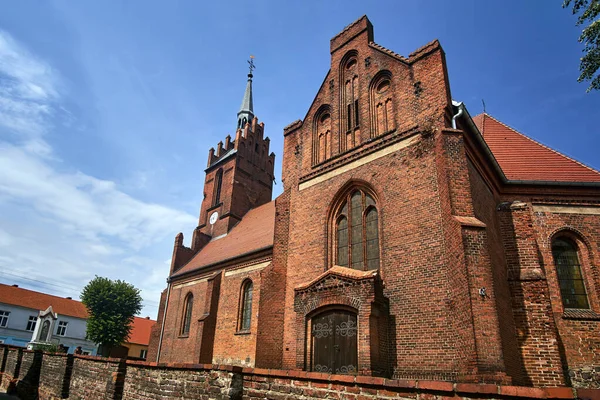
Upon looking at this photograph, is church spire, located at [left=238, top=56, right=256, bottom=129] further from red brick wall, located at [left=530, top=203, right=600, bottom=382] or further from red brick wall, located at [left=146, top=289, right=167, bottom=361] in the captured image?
red brick wall, located at [left=530, top=203, right=600, bottom=382]

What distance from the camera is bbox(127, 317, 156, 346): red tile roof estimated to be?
42875 mm

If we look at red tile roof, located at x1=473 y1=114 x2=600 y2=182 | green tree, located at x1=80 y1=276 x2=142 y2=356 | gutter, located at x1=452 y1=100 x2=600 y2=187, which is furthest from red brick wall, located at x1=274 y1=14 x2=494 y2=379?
green tree, located at x1=80 y1=276 x2=142 y2=356

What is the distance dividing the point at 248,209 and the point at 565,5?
72.8 ft

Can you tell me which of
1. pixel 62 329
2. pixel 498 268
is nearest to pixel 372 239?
pixel 498 268

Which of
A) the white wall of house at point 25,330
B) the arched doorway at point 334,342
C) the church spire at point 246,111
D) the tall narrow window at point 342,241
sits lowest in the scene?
the arched doorway at point 334,342

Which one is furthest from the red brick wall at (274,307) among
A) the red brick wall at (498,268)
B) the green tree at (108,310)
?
the green tree at (108,310)

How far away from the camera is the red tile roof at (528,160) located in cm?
1355

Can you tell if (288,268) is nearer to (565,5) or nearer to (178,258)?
(565,5)

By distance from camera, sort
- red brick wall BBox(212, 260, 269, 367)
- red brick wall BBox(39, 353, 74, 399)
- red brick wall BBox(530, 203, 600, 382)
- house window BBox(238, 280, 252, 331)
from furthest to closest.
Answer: house window BBox(238, 280, 252, 331)
red brick wall BBox(212, 260, 269, 367)
red brick wall BBox(39, 353, 74, 399)
red brick wall BBox(530, 203, 600, 382)

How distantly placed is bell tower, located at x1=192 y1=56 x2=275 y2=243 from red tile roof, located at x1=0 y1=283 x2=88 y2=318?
2328 centimetres

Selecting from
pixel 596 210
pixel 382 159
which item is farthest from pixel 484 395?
pixel 596 210

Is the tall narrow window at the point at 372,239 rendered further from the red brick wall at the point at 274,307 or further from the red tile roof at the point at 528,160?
the red tile roof at the point at 528,160

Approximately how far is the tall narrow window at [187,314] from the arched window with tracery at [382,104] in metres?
15.3

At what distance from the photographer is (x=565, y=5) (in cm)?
927
